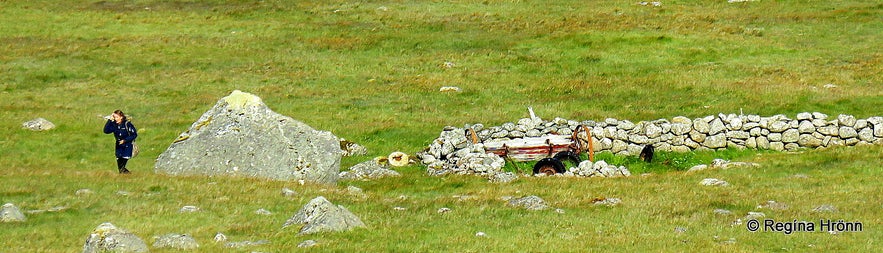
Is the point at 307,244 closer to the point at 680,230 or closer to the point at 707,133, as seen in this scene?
the point at 680,230

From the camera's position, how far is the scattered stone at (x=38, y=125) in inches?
1816

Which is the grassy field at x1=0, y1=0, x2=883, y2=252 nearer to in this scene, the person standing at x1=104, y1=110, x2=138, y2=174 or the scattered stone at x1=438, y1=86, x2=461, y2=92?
the scattered stone at x1=438, y1=86, x2=461, y2=92

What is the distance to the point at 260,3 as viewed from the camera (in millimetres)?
78062

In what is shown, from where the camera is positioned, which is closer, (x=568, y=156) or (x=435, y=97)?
(x=568, y=156)

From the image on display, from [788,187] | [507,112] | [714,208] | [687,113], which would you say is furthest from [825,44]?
[714,208]

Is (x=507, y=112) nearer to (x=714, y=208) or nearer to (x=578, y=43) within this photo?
(x=578, y=43)

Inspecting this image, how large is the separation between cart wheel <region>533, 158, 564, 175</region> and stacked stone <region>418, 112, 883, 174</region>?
355 cm

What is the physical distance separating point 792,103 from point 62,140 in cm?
2762

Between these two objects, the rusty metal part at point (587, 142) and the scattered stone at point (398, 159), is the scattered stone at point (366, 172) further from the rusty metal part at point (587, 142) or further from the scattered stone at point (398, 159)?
the rusty metal part at point (587, 142)

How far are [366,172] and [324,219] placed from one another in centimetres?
1293

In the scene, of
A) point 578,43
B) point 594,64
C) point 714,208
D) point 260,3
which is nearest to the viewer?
point 714,208

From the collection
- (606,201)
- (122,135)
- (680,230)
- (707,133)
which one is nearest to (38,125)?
(122,135)

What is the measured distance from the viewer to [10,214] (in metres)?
25.9

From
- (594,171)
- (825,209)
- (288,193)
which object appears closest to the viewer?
(825,209)
